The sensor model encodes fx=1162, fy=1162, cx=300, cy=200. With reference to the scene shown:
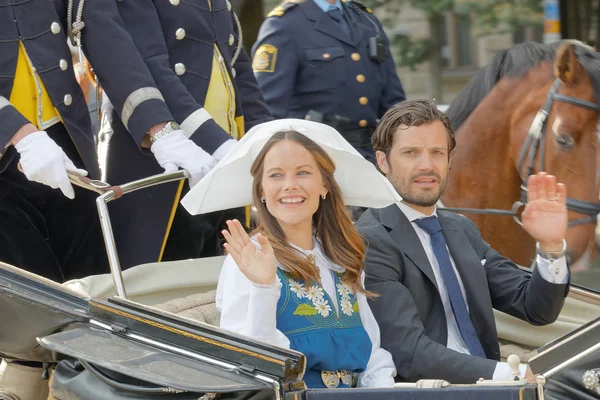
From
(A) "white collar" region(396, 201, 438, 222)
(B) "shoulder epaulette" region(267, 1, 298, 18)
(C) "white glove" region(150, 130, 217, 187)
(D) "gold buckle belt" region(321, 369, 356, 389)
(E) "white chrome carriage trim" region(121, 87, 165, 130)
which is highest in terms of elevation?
(B) "shoulder epaulette" region(267, 1, 298, 18)

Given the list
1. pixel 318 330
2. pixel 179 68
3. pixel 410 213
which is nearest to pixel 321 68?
pixel 179 68

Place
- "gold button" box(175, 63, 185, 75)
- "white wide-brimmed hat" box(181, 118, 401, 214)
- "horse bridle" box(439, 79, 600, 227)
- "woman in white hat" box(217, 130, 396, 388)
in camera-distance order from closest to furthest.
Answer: "woman in white hat" box(217, 130, 396, 388) < "white wide-brimmed hat" box(181, 118, 401, 214) < "gold button" box(175, 63, 185, 75) < "horse bridle" box(439, 79, 600, 227)

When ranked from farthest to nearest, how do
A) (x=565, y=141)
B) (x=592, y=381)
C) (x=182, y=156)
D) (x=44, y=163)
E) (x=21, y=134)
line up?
(x=565, y=141) → (x=182, y=156) → (x=21, y=134) → (x=44, y=163) → (x=592, y=381)

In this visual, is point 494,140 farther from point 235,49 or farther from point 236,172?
point 236,172

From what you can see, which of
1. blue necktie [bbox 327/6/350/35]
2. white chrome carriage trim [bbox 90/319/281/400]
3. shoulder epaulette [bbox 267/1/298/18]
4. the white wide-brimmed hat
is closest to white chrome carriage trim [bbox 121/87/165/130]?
the white wide-brimmed hat

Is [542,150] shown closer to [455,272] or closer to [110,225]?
[455,272]

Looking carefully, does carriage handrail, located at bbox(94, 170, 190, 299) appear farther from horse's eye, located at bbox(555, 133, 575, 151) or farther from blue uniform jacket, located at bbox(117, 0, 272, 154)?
horse's eye, located at bbox(555, 133, 575, 151)

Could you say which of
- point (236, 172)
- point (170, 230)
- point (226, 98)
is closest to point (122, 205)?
point (170, 230)

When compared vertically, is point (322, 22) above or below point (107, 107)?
above

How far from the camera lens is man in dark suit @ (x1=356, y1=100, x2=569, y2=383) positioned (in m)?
2.94

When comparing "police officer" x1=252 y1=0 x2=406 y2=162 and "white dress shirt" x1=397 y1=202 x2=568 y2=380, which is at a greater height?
"police officer" x1=252 y1=0 x2=406 y2=162

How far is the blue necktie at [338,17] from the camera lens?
505 centimetres

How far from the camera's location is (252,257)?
2.61 metres

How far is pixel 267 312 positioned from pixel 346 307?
34 cm
